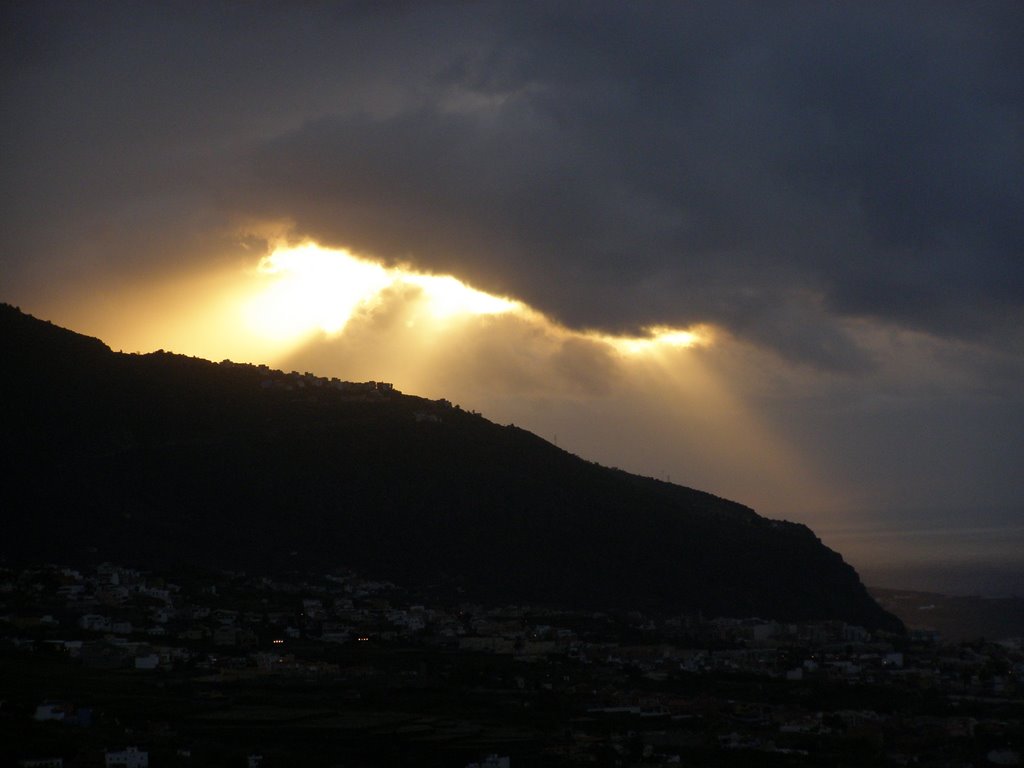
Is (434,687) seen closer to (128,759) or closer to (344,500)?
(128,759)

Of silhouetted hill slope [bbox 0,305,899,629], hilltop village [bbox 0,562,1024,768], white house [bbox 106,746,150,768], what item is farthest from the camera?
silhouetted hill slope [bbox 0,305,899,629]

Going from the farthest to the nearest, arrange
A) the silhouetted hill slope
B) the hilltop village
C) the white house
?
the silhouetted hill slope → the hilltop village → the white house

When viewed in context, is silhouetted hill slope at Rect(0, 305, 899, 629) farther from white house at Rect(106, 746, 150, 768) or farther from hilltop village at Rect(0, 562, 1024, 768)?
white house at Rect(106, 746, 150, 768)

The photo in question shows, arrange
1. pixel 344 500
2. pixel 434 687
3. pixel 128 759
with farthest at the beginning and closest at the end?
pixel 344 500, pixel 434 687, pixel 128 759

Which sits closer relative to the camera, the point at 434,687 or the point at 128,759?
the point at 128,759

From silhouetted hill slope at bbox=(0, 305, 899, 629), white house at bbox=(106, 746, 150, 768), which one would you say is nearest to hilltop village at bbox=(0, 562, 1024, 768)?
white house at bbox=(106, 746, 150, 768)

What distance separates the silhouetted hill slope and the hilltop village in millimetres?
12283

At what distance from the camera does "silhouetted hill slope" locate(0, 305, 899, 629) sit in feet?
285

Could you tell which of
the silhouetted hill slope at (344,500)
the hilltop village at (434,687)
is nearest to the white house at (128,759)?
the hilltop village at (434,687)

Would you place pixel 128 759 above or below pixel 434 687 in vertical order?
below

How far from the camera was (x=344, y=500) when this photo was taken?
313 ft

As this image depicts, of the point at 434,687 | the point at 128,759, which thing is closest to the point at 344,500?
the point at 434,687

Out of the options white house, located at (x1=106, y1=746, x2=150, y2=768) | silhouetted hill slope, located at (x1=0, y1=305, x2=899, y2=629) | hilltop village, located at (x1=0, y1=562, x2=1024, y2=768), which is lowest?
white house, located at (x1=106, y1=746, x2=150, y2=768)

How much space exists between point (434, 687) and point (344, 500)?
47201mm
